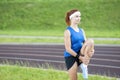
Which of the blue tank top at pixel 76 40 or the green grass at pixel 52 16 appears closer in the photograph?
the blue tank top at pixel 76 40

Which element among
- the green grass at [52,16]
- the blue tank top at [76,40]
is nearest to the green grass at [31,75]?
the blue tank top at [76,40]

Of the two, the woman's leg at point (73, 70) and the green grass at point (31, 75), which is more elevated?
the woman's leg at point (73, 70)

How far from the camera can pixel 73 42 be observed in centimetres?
790

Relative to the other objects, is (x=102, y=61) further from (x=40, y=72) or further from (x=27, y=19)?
(x=27, y=19)

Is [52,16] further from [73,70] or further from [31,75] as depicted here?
[73,70]

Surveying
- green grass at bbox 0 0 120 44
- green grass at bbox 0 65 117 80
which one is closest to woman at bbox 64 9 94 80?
green grass at bbox 0 65 117 80

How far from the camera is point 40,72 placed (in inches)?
516

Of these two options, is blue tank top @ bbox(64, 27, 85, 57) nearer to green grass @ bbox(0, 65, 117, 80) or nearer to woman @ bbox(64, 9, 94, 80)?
woman @ bbox(64, 9, 94, 80)

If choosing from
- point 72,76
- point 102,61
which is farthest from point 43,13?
point 72,76

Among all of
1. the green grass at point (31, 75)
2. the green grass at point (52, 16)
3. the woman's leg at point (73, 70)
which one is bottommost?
the green grass at point (52, 16)

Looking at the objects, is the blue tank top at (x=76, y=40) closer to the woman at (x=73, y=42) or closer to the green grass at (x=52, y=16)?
the woman at (x=73, y=42)

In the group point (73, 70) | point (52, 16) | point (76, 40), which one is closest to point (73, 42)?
point (76, 40)

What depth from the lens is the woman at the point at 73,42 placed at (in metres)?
7.81

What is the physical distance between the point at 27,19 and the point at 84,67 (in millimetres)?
38285
